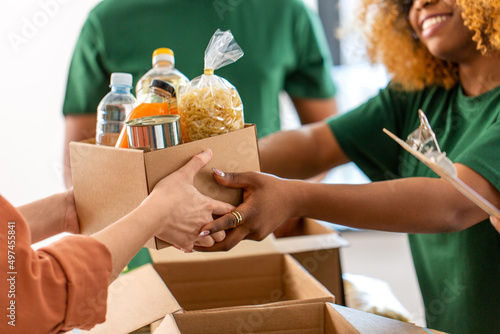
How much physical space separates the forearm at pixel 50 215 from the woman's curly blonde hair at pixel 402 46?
0.92 m

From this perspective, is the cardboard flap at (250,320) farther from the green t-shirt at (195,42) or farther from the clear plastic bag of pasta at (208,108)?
the green t-shirt at (195,42)

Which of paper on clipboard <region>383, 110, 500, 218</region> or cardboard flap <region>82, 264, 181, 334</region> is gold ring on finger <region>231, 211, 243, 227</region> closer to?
cardboard flap <region>82, 264, 181, 334</region>

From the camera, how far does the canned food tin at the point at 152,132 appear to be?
0.79 m

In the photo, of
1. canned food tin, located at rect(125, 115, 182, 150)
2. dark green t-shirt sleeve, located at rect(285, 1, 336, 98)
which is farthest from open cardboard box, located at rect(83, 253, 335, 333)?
dark green t-shirt sleeve, located at rect(285, 1, 336, 98)

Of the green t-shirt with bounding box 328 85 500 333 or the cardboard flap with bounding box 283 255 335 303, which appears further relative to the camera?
the green t-shirt with bounding box 328 85 500 333

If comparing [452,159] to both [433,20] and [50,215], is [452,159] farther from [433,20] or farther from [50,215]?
[50,215]

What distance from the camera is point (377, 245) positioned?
367 cm

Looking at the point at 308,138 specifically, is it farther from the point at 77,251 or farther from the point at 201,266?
the point at 77,251

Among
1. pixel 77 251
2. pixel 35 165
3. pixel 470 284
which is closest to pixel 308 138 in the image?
pixel 470 284

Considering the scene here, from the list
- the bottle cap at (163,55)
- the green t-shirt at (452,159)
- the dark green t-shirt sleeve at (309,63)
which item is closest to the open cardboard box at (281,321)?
the green t-shirt at (452,159)

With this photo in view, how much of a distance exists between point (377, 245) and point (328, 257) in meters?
2.57

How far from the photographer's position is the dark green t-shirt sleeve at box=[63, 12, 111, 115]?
1526mm

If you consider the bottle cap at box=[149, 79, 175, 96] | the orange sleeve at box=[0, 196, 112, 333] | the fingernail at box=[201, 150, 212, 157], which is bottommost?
the orange sleeve at box=[0, 196, 112, 333]

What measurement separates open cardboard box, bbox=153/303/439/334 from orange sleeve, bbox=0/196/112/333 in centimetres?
17
